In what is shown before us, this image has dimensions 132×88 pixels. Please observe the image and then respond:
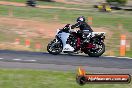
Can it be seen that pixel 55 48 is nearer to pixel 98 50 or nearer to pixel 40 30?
pixel 98 50

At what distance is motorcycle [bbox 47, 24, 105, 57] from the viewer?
18.8 meters

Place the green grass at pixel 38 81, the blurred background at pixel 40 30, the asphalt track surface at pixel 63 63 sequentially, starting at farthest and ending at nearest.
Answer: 1. the blurred background at pixel 40 30
2. the asphalt track surface at pixel 63 63
3. the green grass at pixel 38 81

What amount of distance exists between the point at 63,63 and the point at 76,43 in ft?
11.7

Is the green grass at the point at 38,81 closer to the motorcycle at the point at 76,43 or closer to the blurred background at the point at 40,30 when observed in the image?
the motorcycle at the point at 76,43

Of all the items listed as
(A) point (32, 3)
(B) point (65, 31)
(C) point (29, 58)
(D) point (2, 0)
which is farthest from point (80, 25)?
(D) point (2, 0)

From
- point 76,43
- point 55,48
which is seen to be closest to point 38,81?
point 55,48

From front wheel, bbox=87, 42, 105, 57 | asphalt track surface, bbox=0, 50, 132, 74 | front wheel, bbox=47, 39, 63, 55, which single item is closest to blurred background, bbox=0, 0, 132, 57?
front wheel, bbox=87, 42, 105, 57

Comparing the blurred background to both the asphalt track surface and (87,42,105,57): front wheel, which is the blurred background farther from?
the asphalt track surface

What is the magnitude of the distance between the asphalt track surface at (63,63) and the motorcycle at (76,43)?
52cm

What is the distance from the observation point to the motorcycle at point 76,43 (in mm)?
18766

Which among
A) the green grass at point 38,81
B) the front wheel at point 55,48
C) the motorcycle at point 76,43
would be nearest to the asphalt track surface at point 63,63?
the front wheel at point 55,48

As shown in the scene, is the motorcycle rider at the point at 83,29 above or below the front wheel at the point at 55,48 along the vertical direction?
above

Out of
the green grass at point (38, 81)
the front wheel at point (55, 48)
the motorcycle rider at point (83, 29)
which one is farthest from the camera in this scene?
the motorcycle rider at point (83, 29)

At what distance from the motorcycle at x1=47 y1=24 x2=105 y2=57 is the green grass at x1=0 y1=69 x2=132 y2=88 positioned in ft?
21.8
